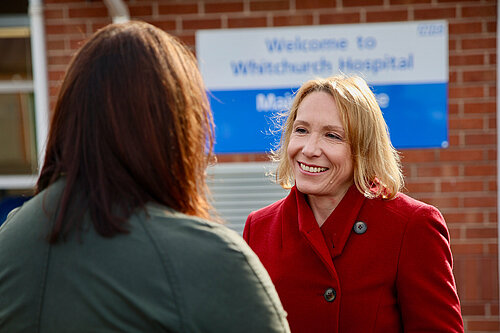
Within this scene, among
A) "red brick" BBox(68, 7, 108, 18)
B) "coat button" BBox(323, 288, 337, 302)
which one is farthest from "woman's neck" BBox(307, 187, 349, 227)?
"red brick" BBox(68, 7, 108, 18)

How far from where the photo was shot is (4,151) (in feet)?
14.0

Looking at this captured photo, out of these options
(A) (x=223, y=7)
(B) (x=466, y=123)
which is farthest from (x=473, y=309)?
(A) (x=223, y=7)

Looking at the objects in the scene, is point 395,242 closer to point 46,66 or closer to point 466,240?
point 466,240

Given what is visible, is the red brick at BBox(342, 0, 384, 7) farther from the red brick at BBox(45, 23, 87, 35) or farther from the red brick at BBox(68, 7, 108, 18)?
the red brick at BBox(45, 23, 87, 35)

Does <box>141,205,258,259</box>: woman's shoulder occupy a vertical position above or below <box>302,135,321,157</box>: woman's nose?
below

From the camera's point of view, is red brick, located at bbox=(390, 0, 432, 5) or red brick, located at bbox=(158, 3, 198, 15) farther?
red brick, located at bbox=(158, 3, 198, 15)

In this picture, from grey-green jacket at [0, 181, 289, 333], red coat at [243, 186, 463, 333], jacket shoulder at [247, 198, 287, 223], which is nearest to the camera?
grey-green jacket at [0, 181, 289, 333]

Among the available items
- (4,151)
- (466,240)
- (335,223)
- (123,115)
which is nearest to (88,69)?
(123,115)

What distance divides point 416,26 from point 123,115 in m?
3.04

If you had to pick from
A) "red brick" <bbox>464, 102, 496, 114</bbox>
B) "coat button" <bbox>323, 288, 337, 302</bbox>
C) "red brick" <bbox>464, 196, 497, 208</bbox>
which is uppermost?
"red brick" <bbox>464, 102, 496, 114</bbox>

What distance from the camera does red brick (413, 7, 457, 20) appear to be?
369cm

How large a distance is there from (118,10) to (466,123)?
7.78 feet

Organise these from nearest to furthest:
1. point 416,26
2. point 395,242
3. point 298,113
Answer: point 395,242 → point 298,113 → point 416,26

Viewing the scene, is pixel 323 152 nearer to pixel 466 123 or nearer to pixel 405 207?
pixel 405 207
